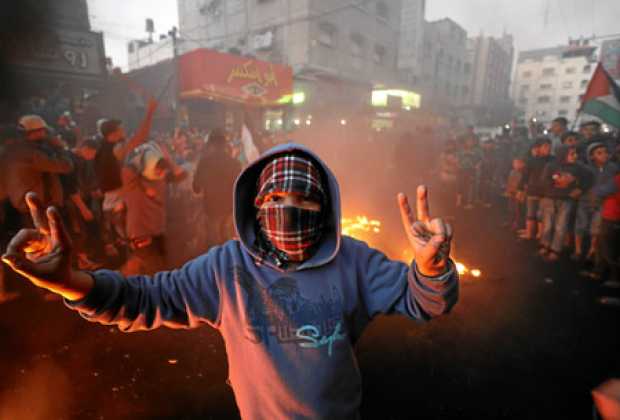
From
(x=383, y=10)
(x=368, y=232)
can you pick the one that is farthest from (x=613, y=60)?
(x=368, y=232)

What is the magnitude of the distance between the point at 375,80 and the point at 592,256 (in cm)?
2643

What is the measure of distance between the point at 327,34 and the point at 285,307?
2677cm

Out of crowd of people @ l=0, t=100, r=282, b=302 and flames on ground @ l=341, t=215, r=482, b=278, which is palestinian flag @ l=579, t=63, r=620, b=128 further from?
crowd of people @ l=0, t=100, r=282, b=302

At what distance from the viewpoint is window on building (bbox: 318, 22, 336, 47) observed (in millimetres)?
24156

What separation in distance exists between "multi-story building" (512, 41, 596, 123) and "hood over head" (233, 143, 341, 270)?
8276 centimetres

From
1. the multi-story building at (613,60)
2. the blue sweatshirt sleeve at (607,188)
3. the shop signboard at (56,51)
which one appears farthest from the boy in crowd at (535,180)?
the multi-story building at (613,60)

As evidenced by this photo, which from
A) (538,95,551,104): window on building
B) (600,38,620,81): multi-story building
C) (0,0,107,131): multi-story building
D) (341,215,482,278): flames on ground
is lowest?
(341,215,482,278): flames on ground

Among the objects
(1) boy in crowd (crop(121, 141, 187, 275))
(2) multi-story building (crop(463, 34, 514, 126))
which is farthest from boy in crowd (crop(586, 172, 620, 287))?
(2) multi-story building (crop(463, 34, 514, 126))

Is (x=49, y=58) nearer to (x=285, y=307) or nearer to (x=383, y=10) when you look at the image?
(x=285, y=307)

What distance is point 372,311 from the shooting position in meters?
1.64

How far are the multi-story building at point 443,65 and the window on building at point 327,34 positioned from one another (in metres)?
15.4

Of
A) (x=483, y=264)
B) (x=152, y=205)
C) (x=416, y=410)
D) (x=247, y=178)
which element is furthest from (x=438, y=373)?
(x=152, y=205)

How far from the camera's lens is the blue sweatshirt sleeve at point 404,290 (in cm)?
144

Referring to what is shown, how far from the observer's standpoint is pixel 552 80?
7312cm
